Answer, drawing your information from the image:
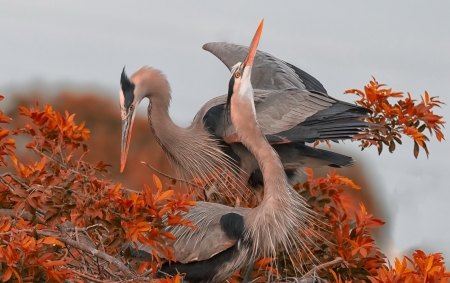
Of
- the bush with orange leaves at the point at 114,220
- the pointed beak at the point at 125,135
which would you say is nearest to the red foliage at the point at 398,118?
the bush with orange leaves at the point at 114,220

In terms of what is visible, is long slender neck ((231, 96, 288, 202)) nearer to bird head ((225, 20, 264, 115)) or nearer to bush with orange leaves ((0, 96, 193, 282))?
bird head ((225, 20, 264, 115))

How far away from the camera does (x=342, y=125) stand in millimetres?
4801

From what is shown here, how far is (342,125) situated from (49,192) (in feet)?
7.75

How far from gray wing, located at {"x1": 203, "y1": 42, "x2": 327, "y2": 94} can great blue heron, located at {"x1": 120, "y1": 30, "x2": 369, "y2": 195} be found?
34 centimetres

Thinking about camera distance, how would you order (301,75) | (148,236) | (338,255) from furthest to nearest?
(301,75), (338,255), (148,236)

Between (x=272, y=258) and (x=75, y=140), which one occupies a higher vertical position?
(x=75, y=140)

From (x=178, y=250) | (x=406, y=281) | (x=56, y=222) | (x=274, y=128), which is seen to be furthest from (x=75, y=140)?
(x=406, y=281)

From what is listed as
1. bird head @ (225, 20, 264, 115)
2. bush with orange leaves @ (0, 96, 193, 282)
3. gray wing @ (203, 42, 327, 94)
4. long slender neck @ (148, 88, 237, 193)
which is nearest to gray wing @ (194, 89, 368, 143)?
long slender neck @ (148, 88, 237, 193)

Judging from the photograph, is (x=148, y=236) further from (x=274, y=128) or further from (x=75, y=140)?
(x=274, y=128)

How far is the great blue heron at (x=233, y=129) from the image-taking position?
16.1 feet

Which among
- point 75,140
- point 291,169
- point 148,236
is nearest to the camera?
point 148,236

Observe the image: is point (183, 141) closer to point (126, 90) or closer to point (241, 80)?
point (126, 90)

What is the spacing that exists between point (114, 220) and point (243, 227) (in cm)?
101

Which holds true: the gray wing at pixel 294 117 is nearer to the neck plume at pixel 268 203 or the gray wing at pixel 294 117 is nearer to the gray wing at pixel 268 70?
the gray wing at pixel 268 70
